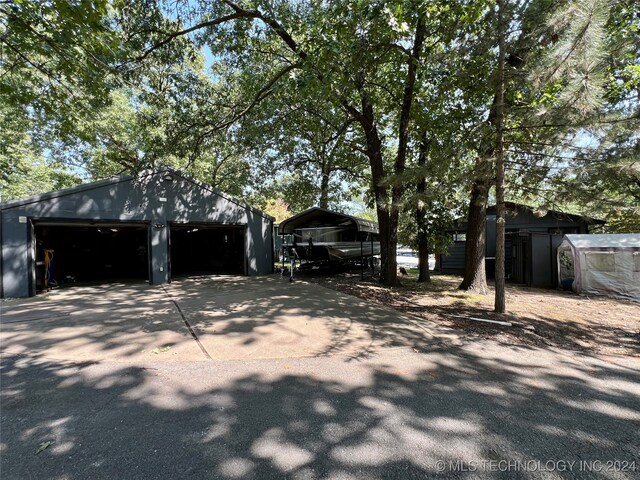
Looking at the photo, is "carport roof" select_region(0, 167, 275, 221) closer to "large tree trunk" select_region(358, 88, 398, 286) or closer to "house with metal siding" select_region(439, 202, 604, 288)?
"large tree trunk" select_region(358, 88, 398, 286)

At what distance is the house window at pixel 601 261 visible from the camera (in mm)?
9648

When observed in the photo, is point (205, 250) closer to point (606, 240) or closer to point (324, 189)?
point (324, 189)

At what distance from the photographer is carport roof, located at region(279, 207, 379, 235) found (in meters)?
12.6

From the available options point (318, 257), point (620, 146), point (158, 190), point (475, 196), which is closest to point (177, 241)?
point (158, 190)

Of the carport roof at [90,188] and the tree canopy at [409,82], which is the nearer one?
the tree canopy at [409,82]

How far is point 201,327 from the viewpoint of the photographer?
17.7 ft

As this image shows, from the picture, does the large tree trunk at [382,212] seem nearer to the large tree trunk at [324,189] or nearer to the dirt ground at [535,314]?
the dirt ground at [535,314]

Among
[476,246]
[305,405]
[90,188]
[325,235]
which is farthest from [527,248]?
[90,188]

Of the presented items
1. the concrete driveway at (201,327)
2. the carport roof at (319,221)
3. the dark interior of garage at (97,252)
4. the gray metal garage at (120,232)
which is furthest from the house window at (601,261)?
the dark interior of garage at (97,252)

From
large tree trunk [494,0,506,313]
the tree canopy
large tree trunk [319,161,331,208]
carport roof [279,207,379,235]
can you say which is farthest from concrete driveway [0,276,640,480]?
large tree trunk [319,161,331,208]

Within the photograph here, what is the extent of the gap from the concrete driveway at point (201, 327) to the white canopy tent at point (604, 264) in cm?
776

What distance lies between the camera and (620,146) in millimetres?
4773

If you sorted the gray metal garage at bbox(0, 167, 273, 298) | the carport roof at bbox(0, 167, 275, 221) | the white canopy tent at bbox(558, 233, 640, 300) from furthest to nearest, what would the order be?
the white canopy tent at bbox(558, 233, 640, 300), the gray metal garage at bbox(0, 167, 273, 298), the carport roof at bbox(0, 167, 275, 221)

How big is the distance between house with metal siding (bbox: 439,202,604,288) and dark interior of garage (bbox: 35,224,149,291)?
45.5 feet
